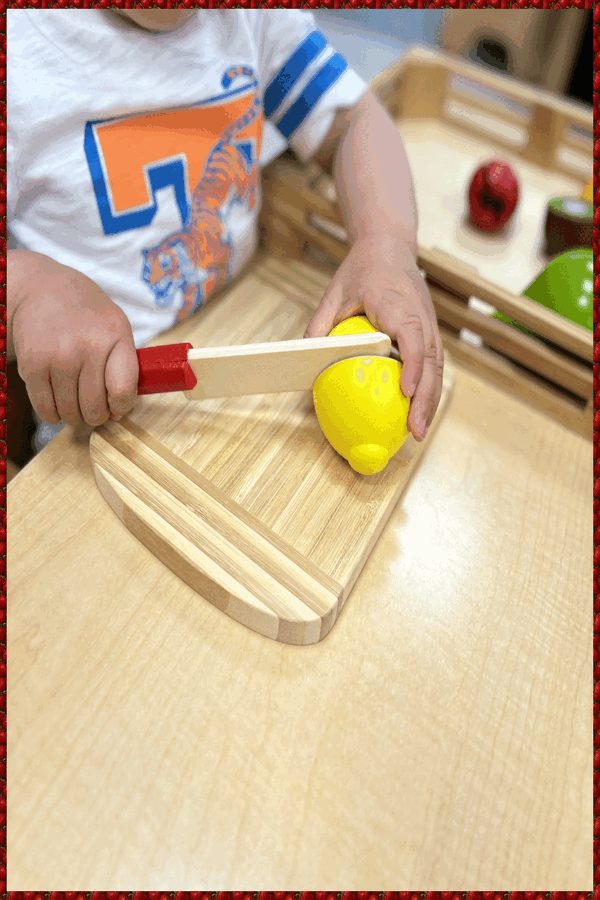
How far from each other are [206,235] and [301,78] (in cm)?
18

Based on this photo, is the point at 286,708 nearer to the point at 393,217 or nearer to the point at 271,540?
the point at 271,540

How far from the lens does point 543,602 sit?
455 mm

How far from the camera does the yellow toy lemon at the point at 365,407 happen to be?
0.41m

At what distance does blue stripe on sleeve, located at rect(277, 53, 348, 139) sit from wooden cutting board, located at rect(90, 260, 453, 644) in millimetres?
296

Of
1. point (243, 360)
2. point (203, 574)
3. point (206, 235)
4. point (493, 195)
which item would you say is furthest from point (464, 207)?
point (203, 574)

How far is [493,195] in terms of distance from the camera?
2.23 feet

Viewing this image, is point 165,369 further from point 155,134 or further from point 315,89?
point 315,89

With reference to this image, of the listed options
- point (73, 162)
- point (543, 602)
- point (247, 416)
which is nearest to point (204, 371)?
point (247, 416)

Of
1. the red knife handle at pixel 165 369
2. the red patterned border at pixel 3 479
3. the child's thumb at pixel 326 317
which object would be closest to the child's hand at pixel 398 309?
the child's thumb at pixel 326 317

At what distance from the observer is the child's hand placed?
0.44m

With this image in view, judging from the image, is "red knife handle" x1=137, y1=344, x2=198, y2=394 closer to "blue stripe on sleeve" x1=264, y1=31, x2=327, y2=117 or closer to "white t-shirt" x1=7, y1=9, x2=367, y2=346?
"white t-shirt" x1=7, y1=9, x2=367, y2=346

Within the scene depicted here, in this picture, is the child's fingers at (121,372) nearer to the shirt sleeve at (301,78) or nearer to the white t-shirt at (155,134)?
the white t-shirt at (155,134)

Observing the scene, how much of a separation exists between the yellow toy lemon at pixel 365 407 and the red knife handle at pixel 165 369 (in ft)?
0.33

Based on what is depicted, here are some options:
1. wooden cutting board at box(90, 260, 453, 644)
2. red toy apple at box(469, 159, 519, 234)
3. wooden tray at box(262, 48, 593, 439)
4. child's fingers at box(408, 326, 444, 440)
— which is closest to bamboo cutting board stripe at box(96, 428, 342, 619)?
wooden cutting board at box(90, 260, 453, 644)
